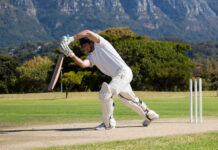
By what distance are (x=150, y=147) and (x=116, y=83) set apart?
3221mm

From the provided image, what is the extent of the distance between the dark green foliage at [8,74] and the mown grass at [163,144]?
7941 centimetres

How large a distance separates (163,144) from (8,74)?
84444 mm

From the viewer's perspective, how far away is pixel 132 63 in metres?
78.6

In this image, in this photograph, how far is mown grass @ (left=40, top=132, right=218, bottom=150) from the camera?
837cm

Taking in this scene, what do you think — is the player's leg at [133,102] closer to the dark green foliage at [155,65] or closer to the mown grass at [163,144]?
the mown grass at [163,144]

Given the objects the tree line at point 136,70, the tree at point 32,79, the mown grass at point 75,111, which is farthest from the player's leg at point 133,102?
the tree at point 32,79

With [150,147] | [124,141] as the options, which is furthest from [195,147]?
[124,141]

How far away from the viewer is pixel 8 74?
297 feet

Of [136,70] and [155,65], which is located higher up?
[155,65]

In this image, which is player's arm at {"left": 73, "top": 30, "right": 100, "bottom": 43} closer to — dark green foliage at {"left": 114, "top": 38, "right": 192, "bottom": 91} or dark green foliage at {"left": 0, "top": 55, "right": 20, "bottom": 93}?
dark green foliage at {"left": 114, "top": 38, "right": 192, "bottom": 91}

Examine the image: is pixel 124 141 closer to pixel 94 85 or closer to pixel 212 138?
pixel 212 138

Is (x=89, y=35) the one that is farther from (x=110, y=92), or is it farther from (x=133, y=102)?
(x=133, y=102)

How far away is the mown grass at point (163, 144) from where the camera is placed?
8.37 m

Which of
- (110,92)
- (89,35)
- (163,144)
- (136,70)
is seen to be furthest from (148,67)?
(163,144)
